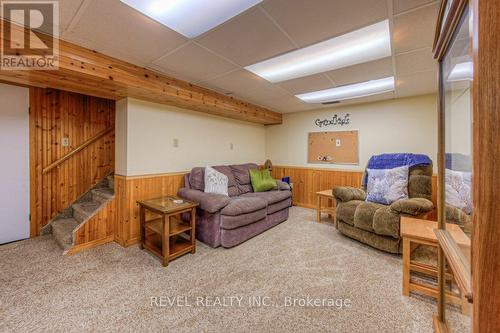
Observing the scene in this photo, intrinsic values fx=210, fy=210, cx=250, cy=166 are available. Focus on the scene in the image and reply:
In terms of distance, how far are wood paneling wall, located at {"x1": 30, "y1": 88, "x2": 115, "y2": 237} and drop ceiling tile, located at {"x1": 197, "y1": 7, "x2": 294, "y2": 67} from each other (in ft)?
8.95

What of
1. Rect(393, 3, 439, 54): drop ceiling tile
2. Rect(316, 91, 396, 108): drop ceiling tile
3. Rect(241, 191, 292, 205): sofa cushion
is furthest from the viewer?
Rect(316, 91, 396, 108): drop ceiling tile

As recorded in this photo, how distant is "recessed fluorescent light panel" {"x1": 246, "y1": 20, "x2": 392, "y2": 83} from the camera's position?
69.6 inches

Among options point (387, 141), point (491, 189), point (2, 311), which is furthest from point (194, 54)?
point (387, 141)

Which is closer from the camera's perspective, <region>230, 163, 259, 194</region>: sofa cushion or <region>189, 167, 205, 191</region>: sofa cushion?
<region>189, 167, 205, 191</region>: sofa cushion

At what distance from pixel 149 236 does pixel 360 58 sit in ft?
11.0

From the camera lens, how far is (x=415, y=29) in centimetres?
164

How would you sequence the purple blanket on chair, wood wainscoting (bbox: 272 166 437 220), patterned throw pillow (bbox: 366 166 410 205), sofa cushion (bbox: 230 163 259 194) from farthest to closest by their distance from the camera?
1. wood wainscoting (bbox: 272 166 437 220)
2. sofa cushion (bbox: 230 163 259 194)
3. the purple blanket on chair
4. patterned throw pillow (bbox: 366 166 410 205)

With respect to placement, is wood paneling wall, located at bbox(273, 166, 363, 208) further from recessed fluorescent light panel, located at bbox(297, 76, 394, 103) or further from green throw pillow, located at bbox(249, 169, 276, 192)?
recessed fluorescent light panel, located at bbox(297, 76, 394, 103)

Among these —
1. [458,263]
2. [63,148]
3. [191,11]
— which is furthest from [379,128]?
[63,148]

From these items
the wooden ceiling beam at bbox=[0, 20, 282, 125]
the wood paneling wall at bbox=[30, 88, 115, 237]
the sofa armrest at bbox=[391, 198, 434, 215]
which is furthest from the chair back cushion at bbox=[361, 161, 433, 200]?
the wood paneling wall at bbox=[30, 88, 115, 237]

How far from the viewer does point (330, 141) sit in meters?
4.35

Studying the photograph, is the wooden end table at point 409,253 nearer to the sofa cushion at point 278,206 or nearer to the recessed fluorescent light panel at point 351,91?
the sofa cushion at point 278,206

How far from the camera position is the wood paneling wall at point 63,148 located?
115 inches

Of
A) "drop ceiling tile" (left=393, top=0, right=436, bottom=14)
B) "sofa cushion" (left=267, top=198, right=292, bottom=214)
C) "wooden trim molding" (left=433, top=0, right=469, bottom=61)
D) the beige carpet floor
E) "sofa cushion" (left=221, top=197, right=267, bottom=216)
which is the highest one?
"drop ceiling tile" (left=393, top=0, right=436, bottom=14)
